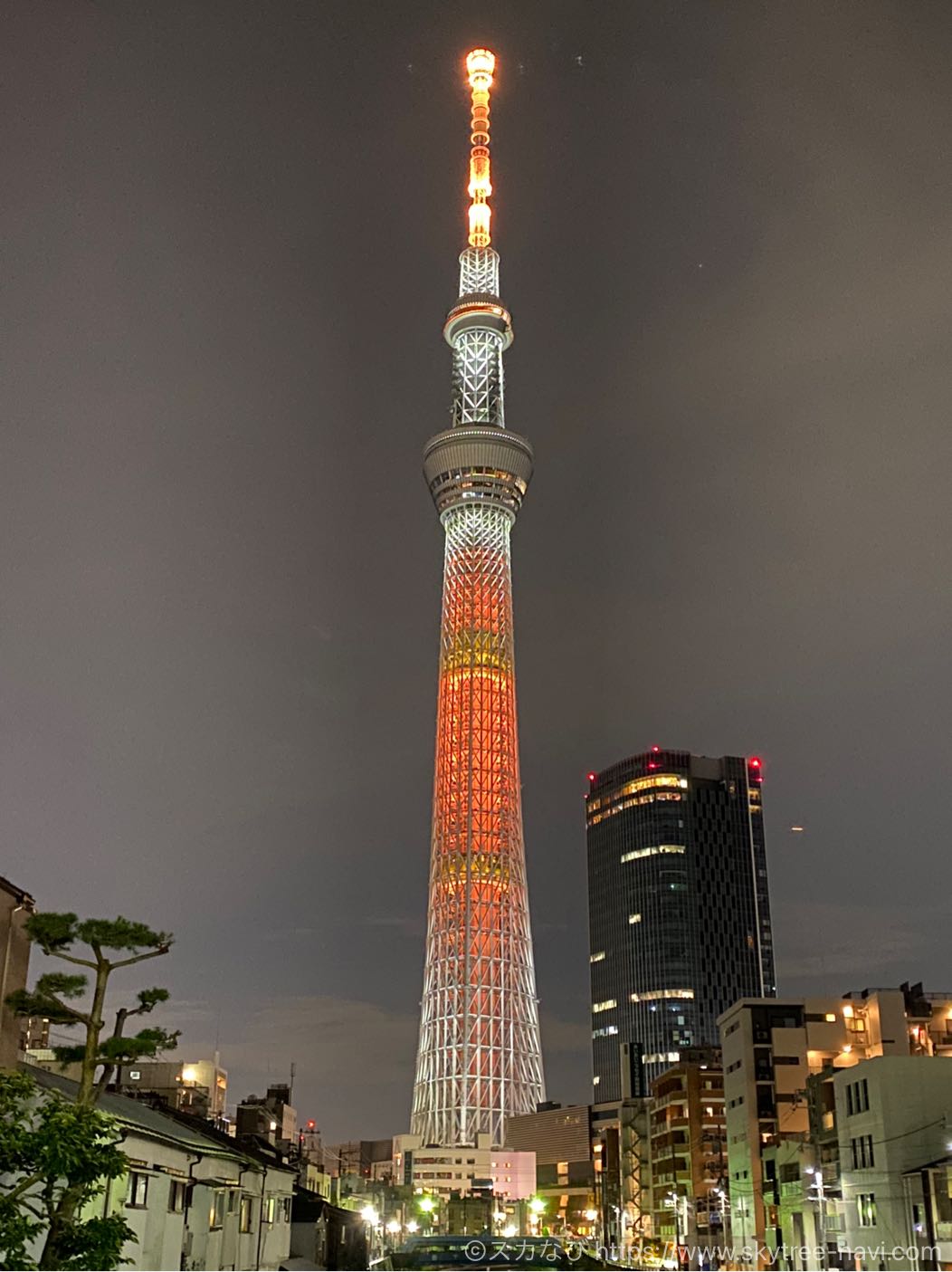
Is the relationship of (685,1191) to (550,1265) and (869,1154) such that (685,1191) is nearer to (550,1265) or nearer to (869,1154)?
(869,1154)

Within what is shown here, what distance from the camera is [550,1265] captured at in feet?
150

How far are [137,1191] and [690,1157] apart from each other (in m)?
87.2

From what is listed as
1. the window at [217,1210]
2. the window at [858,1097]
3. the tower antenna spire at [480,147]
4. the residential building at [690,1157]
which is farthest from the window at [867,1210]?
the tower antenna spire at [480,147]

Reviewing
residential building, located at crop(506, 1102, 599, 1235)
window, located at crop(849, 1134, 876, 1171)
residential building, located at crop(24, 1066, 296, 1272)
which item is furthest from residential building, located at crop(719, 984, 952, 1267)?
residential building, located at crop(506, 1102, 599, 1235)

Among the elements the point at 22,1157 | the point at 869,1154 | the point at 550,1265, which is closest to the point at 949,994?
the point at 869,1154

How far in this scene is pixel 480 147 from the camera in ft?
556

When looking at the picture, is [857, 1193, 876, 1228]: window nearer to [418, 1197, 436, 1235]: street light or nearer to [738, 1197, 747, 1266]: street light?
[738, 1197, 747, 1266]: street light

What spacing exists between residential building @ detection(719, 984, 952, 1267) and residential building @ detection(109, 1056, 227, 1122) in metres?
36.2

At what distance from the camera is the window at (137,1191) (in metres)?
33.1

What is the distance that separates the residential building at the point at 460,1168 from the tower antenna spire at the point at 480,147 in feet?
366

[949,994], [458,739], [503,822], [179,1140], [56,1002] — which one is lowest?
[179,1140]

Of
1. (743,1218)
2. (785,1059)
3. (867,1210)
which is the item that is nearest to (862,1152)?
(867,1210)

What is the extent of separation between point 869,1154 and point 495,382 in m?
120

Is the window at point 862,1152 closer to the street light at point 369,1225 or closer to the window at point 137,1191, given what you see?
the street light at point 369,1225
